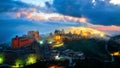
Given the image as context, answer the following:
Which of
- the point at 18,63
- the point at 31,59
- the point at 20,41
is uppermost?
the point at 20,41

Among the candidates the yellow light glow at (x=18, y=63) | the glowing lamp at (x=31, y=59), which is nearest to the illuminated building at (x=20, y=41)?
the glowing lamp at (x=31, y=59)

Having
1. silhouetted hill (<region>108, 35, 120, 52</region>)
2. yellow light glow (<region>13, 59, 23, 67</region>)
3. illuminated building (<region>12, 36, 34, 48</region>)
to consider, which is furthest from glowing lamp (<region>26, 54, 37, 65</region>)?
silhouetted hill (<region>108, 35, 120, 52</region>)

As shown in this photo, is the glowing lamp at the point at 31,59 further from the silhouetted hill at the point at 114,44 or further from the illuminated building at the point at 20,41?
the silhouetted hill at the point at 114,44

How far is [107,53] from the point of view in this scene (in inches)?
4429

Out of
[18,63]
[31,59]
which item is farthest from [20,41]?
[18,63]

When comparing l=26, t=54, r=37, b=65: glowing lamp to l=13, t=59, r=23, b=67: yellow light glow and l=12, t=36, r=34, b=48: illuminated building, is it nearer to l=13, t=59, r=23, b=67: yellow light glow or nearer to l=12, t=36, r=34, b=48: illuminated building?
l=13, t=59, r=23, b=67: yellow light glow

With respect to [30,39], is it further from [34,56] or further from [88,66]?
[88,66]

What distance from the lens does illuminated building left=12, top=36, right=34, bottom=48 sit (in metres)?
102

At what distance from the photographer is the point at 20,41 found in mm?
103562

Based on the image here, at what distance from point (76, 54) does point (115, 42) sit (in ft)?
108

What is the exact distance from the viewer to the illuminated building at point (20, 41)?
10188cm

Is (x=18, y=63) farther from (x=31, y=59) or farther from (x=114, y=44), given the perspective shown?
(x=114, y=44)

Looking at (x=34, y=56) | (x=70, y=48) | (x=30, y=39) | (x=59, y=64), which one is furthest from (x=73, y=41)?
(x=59, y=64)


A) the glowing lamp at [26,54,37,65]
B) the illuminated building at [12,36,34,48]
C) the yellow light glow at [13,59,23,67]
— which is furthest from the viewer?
the illuminated building at [12,36,34,48]
